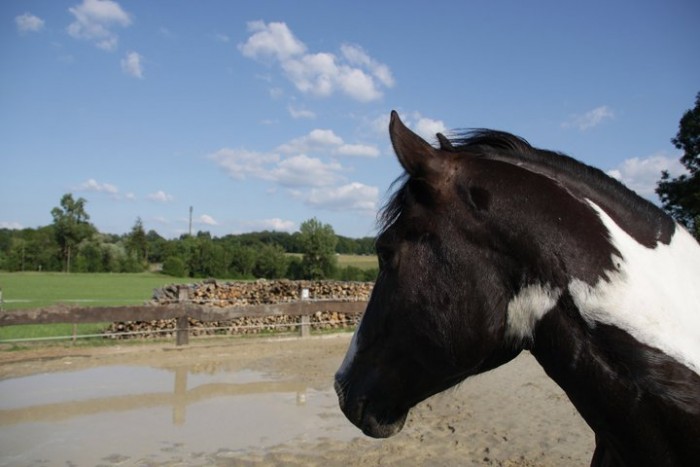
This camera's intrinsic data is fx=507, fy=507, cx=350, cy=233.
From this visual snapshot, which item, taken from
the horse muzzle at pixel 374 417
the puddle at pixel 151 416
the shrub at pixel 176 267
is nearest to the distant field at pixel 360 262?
the shrub at pixel 176 267

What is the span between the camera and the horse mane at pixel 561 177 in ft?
4.52

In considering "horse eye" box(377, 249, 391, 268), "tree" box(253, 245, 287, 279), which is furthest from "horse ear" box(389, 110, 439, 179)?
"tree" box(253, 245, 287, 279)

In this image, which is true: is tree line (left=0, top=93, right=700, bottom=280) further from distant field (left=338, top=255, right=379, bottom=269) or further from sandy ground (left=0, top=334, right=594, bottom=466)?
sandy ground (left=0, top=334, right=594, bottom=466)

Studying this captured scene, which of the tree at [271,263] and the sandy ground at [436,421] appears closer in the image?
the sandy ground at [436,421]

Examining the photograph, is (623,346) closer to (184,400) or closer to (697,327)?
(697,327)

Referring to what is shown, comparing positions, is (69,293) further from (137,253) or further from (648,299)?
(137,253)

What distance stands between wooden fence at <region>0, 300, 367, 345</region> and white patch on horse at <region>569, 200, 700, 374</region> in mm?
10343

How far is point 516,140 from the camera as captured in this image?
4.93ft

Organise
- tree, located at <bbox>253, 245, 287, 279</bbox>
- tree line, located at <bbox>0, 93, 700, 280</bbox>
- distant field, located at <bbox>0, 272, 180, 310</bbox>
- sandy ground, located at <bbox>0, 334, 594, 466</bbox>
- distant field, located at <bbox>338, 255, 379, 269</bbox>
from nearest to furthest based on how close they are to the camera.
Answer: sandy ground, located at <bbox>0, 334, 594, 466</bbox>, distant field, located at <bbox>0, 272, 180, 310</bbox>, distant field, located at <bbox>338, 255, 379, 269</bbox>, tree, located at <bbox>253, 245, 287, 279</bbox>, tree line, located at <bbox>0, 93, 700, 280</bbox>

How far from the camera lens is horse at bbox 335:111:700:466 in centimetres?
121

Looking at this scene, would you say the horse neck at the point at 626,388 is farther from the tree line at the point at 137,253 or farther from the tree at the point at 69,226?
the tree at the point at 69,226

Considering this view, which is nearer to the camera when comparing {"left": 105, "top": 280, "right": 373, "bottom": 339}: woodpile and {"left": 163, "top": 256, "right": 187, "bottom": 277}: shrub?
{"left": 105, "top": 280, "right": 373, "bottom": 339}: woodpile

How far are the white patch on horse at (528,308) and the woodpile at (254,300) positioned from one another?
41.2ft

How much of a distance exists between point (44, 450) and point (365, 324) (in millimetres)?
4829
